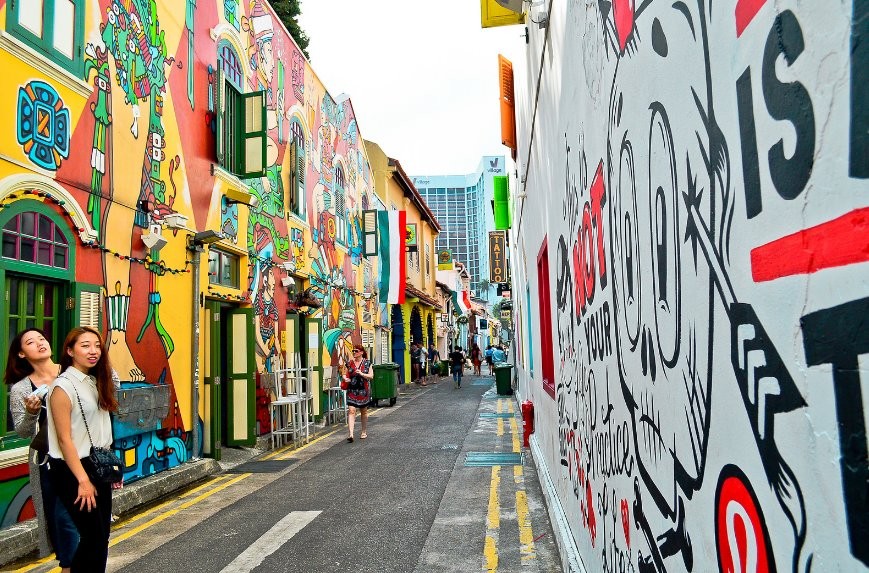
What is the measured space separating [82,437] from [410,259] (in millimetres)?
25102

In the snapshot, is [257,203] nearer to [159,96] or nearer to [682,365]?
[159,96]

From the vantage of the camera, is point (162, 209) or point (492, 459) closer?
point (162, 209)

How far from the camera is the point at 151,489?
7.36m

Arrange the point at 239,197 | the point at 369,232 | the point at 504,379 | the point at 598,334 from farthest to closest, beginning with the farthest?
the point at 369,232, the point at 504,379, the point at 239,197, the point at 598,334

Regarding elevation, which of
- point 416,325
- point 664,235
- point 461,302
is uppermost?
point 461,302

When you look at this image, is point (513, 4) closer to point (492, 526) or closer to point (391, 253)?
point (492, 526)

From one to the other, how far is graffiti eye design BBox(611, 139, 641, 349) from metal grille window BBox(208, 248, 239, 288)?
837 centimetres

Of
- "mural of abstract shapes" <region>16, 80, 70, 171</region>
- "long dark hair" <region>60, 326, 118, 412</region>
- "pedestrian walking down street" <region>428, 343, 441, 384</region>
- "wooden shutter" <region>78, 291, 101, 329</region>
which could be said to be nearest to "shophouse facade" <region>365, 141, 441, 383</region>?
"pedestrian walking down street" <region>428, 343, 441, 384</region>

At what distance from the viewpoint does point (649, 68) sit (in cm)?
200

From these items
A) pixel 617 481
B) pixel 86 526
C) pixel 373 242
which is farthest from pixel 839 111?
pixel 373 242

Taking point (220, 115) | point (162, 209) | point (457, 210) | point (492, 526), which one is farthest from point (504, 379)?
point (457, 210)

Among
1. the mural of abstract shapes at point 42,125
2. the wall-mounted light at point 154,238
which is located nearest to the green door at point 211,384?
the wall-mounted light at point 154,238

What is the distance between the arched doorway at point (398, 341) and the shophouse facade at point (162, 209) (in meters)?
11.9

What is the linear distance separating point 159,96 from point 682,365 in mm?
8572
